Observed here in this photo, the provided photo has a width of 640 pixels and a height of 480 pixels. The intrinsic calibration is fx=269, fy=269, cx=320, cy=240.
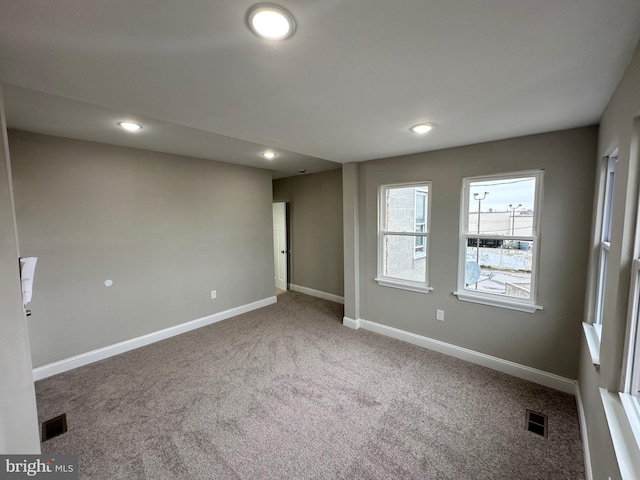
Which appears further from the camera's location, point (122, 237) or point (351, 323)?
point (351, 323)

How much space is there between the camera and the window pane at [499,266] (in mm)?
2621

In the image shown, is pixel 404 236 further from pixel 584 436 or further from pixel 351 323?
pixel 584 436

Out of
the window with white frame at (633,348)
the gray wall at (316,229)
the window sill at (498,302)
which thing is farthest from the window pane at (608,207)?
the gray wall at (316,229)

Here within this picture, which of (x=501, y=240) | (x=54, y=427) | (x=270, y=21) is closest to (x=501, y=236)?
(x=501, y=240)

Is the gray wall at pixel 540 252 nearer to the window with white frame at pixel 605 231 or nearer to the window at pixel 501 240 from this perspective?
the window at pixel 501 240

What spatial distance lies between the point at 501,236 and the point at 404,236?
42.6 inches

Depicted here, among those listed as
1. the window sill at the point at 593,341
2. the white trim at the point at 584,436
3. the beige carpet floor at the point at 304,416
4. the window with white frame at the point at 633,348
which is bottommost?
the beige carpet floor at the point at 304,416

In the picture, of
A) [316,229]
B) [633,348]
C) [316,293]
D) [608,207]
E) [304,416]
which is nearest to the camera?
[633,348]

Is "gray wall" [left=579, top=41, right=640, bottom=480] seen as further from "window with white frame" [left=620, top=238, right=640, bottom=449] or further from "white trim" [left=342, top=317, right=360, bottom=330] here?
"white trim" [left=342, top=317, right=360, bottom=330]

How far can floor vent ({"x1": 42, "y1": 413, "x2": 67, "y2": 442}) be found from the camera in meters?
2.02

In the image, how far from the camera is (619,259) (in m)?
1.37

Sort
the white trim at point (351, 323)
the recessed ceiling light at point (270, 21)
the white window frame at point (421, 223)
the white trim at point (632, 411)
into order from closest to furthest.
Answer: the recessed ceiling light at point (270, 21), the white trim at point (632, 411), the white window frame at point (421, 223), the white trim at point (351, 323)

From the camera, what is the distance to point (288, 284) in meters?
5.97

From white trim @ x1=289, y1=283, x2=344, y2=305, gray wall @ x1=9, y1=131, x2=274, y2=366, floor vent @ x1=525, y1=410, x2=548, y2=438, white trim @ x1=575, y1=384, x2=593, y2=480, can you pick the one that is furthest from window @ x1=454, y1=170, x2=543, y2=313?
gray wall @ x1=9, y1=131, x2=274, y2=366
